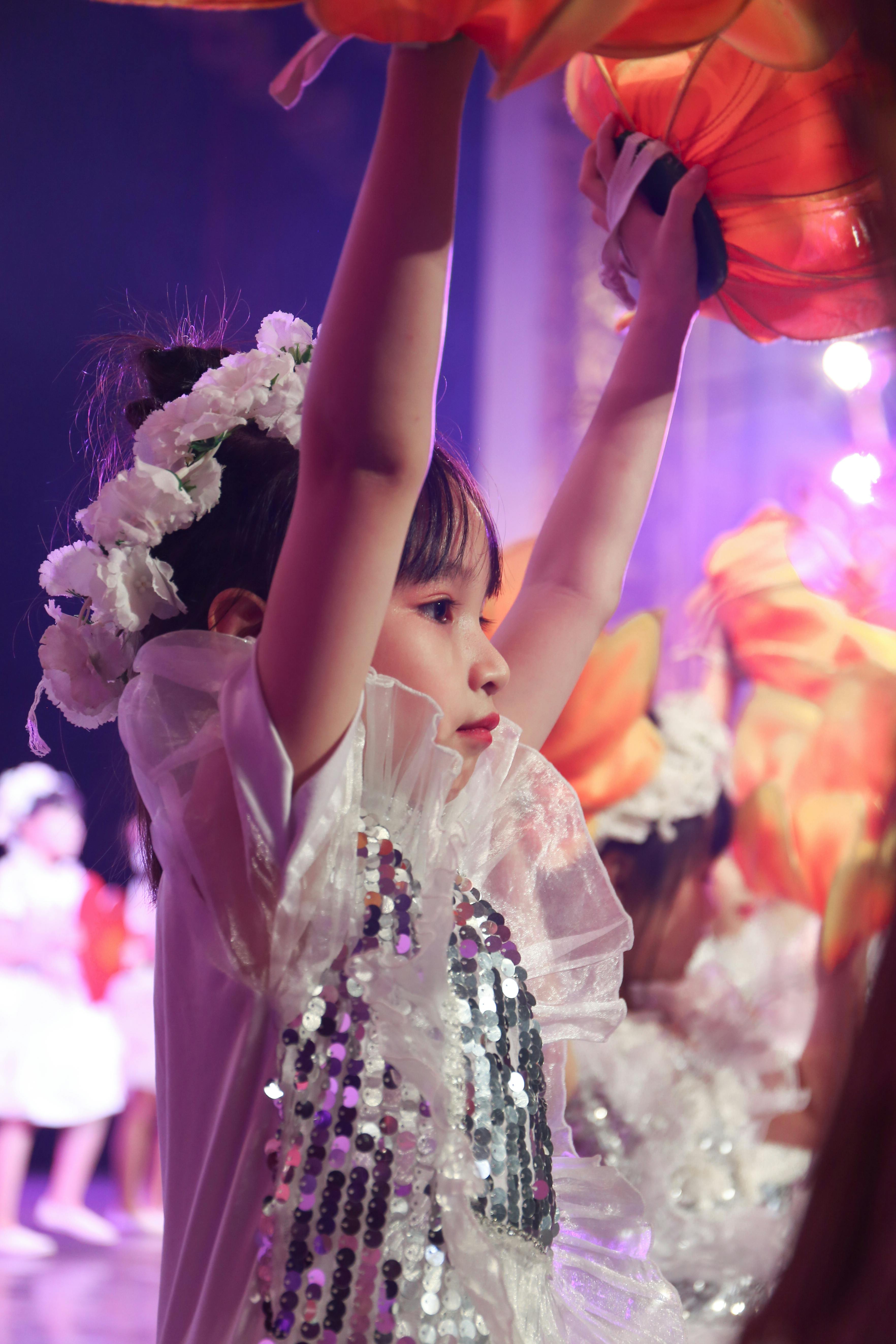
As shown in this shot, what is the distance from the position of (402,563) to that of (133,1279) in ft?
9.56

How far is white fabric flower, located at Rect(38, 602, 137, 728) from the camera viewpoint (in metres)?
0.81

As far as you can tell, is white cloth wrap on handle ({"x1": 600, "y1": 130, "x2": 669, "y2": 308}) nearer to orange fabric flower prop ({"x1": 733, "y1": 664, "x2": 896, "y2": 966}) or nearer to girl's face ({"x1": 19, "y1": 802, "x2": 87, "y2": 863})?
orange fabric flower prop ({"x1": 733, "y1": 664, "x2": 896, "y2": 966})

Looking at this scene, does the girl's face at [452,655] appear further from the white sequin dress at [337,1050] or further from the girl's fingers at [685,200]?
the girl's fingers at [685,200]

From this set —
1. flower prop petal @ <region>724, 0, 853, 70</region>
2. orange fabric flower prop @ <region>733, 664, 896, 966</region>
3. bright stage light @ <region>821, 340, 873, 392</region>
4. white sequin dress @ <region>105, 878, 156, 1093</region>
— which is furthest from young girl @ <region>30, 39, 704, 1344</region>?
white sequin dress @ <region>105, 878, 156, 1093</region>

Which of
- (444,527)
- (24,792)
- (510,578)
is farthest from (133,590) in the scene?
(24,792)

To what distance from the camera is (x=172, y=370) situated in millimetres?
918

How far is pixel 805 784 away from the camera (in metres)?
2.10

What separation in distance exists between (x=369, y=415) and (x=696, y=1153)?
4.75ft

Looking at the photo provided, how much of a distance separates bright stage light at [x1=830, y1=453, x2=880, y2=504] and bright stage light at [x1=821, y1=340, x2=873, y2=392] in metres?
0.18

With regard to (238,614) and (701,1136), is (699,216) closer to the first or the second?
(238,614)

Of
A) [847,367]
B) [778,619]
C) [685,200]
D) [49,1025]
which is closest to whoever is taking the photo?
[685,200]

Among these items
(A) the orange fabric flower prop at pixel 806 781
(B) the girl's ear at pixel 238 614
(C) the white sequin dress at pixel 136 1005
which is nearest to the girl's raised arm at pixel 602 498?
(B) the girl's ear at pixel 238 614

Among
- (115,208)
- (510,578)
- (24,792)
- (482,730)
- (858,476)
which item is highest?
(858,476)

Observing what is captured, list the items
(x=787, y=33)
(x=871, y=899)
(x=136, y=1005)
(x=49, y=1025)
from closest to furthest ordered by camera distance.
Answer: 1. (x=871, y=899)
2. (x=787, y=33)
3. (x=49, y=1025)
4. (x=136, y=1005)
